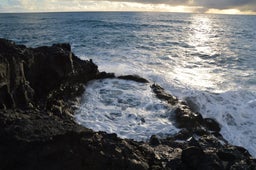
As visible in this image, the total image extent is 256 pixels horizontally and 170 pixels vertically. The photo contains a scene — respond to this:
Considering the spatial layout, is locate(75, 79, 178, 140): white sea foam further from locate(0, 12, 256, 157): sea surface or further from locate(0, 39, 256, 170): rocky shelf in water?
locate(0, 39, 256, 170): rocky shelf in water

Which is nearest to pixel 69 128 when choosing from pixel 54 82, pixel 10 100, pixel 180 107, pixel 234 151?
pixel 10 100

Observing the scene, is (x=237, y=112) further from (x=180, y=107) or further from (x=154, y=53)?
(x=154, y=53)

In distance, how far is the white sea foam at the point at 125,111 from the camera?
10727 mm

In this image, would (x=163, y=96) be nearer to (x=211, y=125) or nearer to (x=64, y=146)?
(x=211, y=125)

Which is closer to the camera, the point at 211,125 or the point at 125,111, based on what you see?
the point at 211,125

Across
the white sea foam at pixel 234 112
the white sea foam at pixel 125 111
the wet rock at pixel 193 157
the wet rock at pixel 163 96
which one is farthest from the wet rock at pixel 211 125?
the wet rock at pixel 193 157

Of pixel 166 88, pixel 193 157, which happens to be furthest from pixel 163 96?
pixel 193 157

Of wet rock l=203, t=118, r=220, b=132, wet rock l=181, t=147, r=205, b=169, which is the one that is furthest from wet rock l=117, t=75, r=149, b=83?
wet rock l=181, t=147, r=205, b=169

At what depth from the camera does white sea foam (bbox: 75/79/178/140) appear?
35.2 ft

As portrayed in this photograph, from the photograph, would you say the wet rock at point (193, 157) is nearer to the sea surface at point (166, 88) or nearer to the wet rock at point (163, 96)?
the sea surface at point (166, 88)

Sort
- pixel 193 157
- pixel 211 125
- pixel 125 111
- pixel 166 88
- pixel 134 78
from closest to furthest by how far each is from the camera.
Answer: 1. pixel 193 157
2. pixel 211 125
3. pixel 125 111
4. pixel 134 78
5. pixel 166 88

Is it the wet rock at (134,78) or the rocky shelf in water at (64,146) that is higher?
the rocky shelf in water at (64,146)

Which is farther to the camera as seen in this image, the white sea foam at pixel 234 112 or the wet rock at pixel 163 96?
the wet rock at pixel 163 96

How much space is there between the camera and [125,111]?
1220cm
